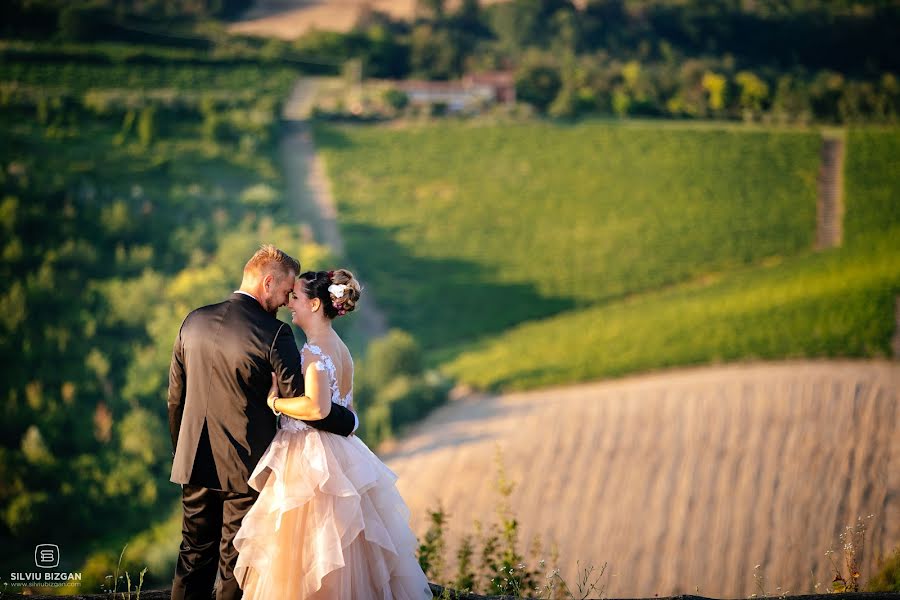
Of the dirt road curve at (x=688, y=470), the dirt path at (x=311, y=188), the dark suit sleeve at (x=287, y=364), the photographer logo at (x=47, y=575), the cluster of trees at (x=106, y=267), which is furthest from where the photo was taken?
the dirt path at (x=311, y=188)

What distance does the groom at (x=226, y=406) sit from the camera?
17.0 feet

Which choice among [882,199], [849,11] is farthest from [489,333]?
[849,11]

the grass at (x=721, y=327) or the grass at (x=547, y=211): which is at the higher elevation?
the grass at (x=547, y=211)

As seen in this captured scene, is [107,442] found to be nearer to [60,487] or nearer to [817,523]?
[60,487]

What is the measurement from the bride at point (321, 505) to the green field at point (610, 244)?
17055 mm

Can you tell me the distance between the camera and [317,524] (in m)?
5.45

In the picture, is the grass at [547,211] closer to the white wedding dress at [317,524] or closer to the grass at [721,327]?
the grass at [721,327]

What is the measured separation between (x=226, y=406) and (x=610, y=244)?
88.0 ft

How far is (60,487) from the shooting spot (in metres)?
18.8

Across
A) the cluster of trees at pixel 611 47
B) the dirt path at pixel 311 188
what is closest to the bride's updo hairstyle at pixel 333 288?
the dirt path at pixel 311 188

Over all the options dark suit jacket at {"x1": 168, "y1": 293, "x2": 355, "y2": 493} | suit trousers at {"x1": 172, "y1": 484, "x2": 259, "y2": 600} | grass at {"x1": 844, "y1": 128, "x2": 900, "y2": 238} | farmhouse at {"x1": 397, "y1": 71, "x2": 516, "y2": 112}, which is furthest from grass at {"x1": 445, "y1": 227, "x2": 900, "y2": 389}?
dark suit jacket at {"x1": 168, "y1": 293, "x2": 355, "y2": 493}

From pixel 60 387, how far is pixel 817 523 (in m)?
A: 15.7

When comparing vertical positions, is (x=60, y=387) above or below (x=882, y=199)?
below

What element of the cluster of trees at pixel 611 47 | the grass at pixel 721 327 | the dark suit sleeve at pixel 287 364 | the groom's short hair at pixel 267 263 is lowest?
the grass at pixel 721 327
